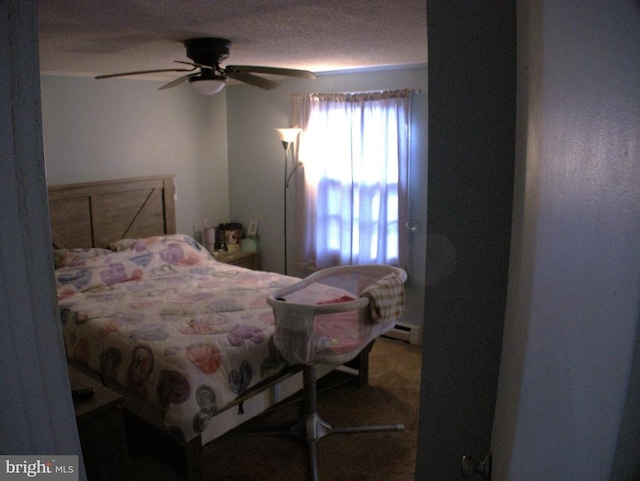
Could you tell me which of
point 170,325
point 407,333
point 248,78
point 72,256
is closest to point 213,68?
point 248,78

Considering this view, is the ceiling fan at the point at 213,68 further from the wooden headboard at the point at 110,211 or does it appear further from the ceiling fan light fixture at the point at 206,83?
the wooden headboard at the point at 110,211

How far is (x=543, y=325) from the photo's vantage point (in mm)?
614

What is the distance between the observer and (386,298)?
110 inches

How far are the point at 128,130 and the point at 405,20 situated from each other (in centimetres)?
324

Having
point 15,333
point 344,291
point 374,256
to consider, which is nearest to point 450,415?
point 15,333

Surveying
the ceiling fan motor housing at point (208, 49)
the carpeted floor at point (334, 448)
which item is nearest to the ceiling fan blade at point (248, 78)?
the ceiling fan motor housing at point (208, 49)

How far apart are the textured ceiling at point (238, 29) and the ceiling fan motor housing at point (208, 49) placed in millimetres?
56

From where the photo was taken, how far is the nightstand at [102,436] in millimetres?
1793

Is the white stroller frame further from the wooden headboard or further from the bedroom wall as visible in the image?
the bedroom wall

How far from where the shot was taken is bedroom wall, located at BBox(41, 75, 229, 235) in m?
4.10

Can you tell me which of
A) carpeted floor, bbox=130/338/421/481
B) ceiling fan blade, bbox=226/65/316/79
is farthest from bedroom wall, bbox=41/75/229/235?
carpeted floor, bbox=130/338/421/481

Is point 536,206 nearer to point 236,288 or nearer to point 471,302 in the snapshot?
point 471,302

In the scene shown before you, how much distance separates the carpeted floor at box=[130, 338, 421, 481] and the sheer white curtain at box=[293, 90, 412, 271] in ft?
4.31

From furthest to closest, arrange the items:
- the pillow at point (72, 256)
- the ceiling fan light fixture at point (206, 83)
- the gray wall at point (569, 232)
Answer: the pillow at point (72, 256)
the ceiling fan light fixture at point (206, 83)
the gray wall at point (569, 232)
